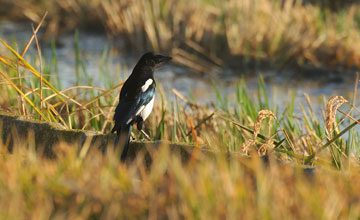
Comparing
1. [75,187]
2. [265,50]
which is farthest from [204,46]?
[75,187]

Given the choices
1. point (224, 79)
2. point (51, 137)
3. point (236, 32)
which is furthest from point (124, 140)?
point (236, 32)

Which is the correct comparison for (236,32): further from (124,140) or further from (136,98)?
(124,140)

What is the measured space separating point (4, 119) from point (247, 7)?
5798mm

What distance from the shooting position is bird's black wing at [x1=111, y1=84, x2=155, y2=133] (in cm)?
326

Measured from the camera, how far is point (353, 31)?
8172 millimetres

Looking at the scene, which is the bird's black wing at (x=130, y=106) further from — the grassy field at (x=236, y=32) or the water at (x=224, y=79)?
the grassy field at (x=236, y=32)

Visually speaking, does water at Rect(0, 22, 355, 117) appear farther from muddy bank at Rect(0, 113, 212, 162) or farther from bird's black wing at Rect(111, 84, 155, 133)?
muddy bank at Rect(0, 113, 212, 162)

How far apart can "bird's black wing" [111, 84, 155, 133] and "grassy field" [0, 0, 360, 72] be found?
170 inches

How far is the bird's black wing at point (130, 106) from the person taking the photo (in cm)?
326

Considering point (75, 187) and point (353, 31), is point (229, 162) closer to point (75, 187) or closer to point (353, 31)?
point (75, 187)

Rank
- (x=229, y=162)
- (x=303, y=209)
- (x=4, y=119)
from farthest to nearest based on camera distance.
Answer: (x=4, y=119) → (x=229, y=162) → (x=303, y=209)

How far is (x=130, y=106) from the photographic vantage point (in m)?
3.38

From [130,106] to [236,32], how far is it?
196 inches

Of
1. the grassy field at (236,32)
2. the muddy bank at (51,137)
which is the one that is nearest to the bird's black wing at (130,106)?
the muddy bank at (51,137)
